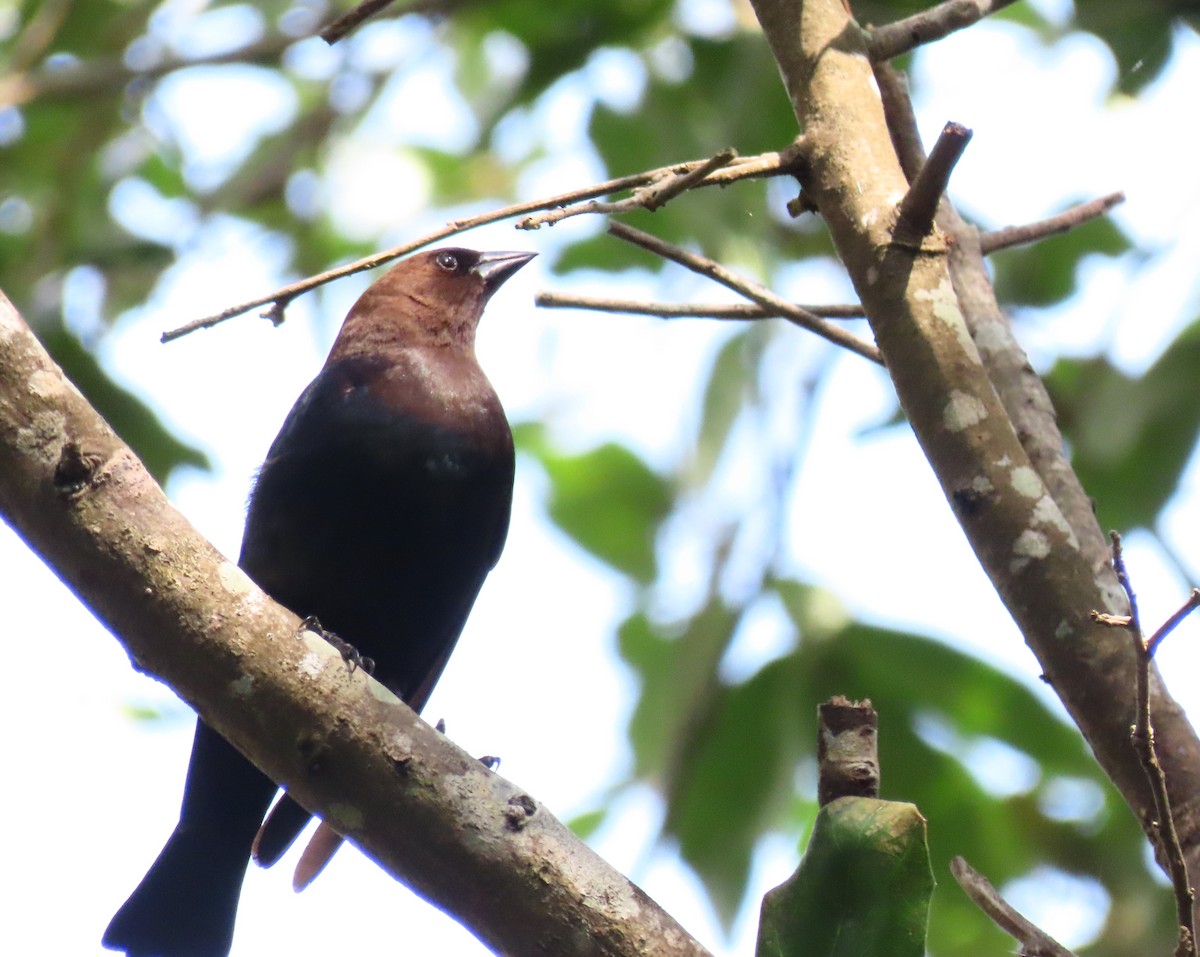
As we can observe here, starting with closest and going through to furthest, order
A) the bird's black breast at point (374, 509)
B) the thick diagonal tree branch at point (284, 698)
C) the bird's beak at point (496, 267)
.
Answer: the thick diagonal tree branch at point (284, 698), the bird's black breast at point (374, 509), the bird's beak at point (496, 267)

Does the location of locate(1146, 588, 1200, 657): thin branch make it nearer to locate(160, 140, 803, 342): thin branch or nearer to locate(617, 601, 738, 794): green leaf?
locate(160, 140, 803, 342): thin branch

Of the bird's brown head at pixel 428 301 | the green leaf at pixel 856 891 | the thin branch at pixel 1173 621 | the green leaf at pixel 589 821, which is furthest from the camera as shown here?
the green leaf at pixel 589 821

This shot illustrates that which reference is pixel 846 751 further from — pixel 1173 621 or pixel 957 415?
pixel 957 415

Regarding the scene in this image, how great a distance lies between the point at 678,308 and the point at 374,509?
1103 millimetres

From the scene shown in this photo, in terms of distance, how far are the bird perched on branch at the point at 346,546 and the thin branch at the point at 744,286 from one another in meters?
1.15

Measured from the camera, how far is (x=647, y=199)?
194 centimetres

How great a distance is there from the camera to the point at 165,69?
479 centimetres

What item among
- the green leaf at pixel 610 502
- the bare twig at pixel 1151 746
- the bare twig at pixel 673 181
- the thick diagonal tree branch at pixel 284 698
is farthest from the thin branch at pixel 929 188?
the green leaf at pixel 610 502

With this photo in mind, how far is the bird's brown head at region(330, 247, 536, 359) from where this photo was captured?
12.5 feet

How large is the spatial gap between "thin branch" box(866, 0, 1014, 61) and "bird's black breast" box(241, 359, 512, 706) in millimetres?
1424

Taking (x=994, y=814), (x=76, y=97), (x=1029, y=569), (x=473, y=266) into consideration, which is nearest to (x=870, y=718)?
(x=1029, y=569)

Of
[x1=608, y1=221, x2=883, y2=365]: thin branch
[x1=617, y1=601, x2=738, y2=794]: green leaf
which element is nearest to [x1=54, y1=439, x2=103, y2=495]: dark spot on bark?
[x1=608, y1=221, x2=883, y2=365]: thin branch

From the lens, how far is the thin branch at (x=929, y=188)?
1951mm

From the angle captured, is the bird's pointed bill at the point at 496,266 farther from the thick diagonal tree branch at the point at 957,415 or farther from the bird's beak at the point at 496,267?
the thick diagonal tree branch at the point at 957,415
